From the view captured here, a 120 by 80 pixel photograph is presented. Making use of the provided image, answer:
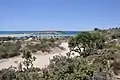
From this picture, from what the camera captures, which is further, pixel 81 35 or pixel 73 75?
pixel 81 35

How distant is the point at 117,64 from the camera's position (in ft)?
44.0

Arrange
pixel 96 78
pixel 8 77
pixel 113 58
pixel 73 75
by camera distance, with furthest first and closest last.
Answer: pixel 113 58, pixel 8 77, pixel 73 75, pixel 96 78

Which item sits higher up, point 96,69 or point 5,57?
point 96,69

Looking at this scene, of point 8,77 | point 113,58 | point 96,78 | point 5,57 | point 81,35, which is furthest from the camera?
point 5,57

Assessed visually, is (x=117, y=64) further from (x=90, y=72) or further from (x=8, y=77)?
(x=8, y=77)

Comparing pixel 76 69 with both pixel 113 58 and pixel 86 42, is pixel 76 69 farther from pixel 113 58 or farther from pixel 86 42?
pixel 86 42

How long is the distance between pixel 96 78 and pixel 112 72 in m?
2.18

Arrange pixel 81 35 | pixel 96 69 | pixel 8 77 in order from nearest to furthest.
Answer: pixel 96 69 < pixel 8 77 < pixel 81 35

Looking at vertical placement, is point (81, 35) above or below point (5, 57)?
above

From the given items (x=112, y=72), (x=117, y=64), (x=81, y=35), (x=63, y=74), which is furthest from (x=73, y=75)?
(x=81, y=35)

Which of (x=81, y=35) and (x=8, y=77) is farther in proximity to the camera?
(x=81, y=35)

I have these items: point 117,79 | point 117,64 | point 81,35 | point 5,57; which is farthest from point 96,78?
point 5,57

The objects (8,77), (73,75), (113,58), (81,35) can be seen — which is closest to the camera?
(73,75)

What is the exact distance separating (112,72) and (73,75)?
7.70 feet
